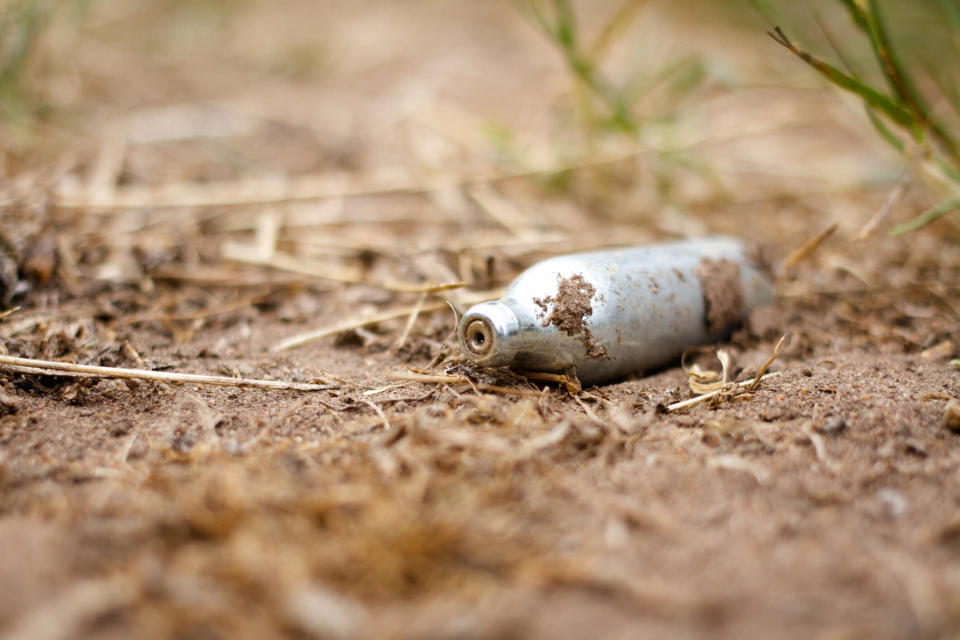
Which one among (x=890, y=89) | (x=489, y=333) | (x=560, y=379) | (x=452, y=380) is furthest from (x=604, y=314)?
(x=890, y=89)

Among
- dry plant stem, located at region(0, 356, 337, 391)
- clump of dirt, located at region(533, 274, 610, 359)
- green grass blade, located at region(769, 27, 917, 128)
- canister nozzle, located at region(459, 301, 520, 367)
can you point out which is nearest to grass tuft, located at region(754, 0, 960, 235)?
green grass blade, located at region(769, 27, 917, 128)

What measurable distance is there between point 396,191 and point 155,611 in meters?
2.46

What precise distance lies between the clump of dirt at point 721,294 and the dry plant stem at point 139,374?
115 centimetres

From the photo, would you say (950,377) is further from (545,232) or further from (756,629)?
(545,232)

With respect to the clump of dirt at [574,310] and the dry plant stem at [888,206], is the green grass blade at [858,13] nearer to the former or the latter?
the dry plant stem at [888,206]

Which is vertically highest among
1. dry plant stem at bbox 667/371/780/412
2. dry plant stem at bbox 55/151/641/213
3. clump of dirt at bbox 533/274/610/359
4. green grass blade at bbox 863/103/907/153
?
green grass blade at bbox 863/103/907/153

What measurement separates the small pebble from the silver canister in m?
0.66

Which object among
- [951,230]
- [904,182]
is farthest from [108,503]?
[951,230]

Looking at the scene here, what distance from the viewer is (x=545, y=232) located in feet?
10.1

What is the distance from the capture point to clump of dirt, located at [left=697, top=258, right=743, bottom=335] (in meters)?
2.13

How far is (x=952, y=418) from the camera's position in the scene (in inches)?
62.8

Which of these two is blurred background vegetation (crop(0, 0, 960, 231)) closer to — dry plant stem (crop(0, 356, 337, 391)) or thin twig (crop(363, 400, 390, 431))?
thin twig (crop(363, 400, 390, 431))

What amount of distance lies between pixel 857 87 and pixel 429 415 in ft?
4.95

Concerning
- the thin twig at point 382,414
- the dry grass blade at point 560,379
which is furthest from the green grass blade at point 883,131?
the thin twig at point 382,414
